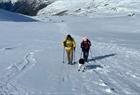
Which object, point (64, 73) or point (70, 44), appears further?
point (70, 44)

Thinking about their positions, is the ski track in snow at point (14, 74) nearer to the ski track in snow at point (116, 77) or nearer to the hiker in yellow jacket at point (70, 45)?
the hiker in yellow jacket at point (70, 45)

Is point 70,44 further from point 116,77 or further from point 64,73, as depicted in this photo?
point 116,77

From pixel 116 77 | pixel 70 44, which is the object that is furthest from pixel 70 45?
pixel 116 77

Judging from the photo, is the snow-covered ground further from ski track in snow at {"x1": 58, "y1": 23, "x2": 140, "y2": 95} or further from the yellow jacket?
the yellow jacket

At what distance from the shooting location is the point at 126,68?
23.3m

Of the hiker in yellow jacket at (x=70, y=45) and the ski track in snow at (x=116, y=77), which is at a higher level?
the hiker in yellow jacket at (x=70, y=45)

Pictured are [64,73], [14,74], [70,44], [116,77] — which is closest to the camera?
[116,77]

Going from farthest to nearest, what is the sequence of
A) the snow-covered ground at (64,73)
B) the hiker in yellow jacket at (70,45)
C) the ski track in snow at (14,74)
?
the hiker in yellow jacket at (70,45), the snow-covered ground at (64,73), the ski track in snow at (14,74)

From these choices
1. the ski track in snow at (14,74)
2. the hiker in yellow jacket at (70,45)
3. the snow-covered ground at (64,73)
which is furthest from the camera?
the hiker in yellow jacket at (70,45)

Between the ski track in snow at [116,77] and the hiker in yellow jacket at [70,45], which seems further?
the hiker in yellow jacket at [70,45]

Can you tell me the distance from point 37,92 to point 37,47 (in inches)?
669

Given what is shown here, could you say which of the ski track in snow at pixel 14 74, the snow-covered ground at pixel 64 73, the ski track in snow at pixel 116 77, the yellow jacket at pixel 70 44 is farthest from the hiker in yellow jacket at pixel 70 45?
the ski track in snow at pixel 14 74

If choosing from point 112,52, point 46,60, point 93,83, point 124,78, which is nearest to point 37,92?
point 93,83

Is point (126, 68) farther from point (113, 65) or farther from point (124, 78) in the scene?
point (124, 78)
